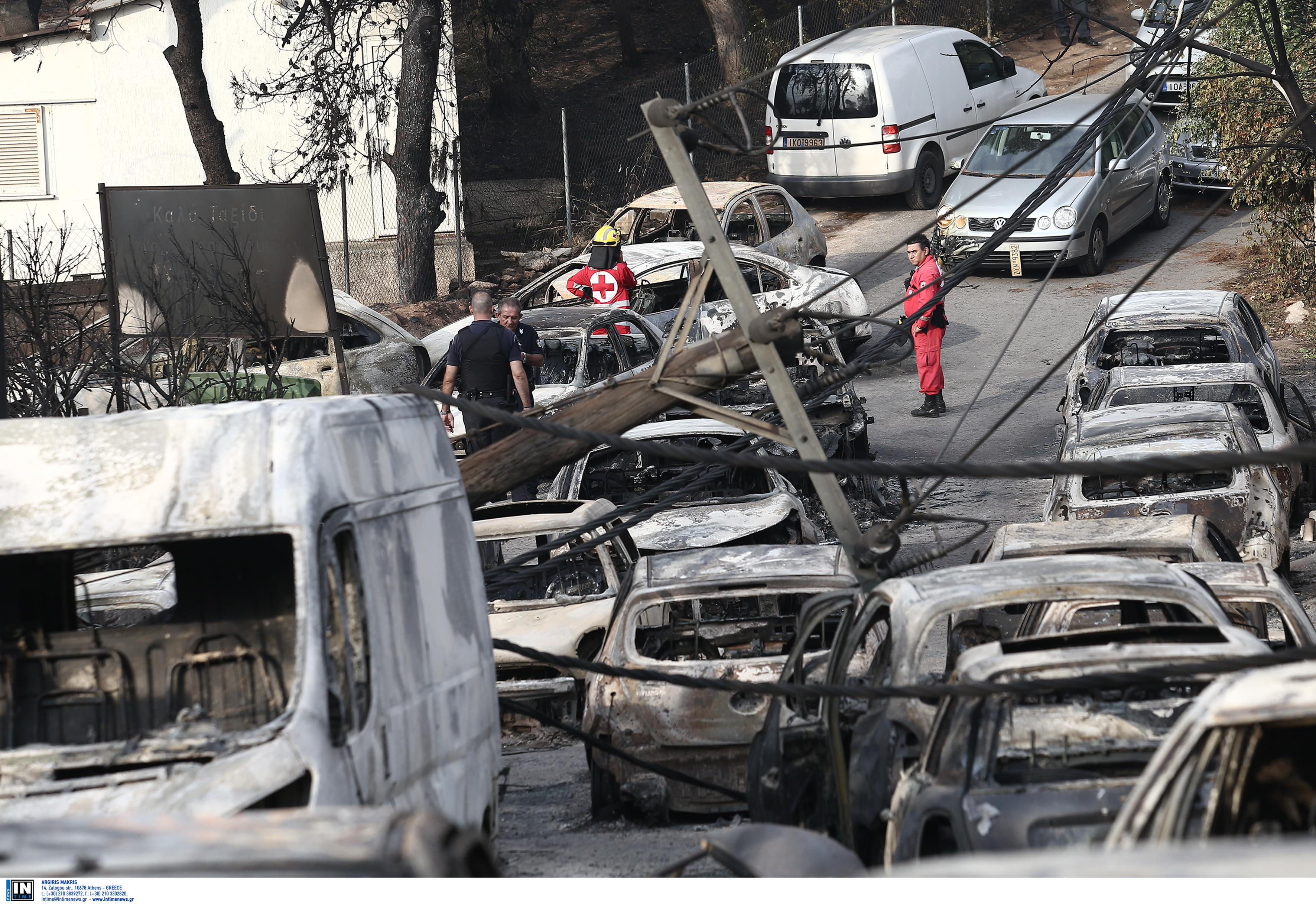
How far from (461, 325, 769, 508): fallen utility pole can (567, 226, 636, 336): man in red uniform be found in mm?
6603

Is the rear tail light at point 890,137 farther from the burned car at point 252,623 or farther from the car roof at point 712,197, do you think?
the burned car at point 252,623

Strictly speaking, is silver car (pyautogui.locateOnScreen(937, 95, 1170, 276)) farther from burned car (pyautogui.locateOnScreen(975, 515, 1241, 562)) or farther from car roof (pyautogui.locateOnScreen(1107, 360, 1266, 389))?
burned car (pyautogui.locateOnScreen(975, 515, 1241, 562))

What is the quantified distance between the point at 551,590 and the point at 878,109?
13.5 metres

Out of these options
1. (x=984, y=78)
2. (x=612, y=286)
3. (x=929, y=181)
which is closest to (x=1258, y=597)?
(x=612, y=286)

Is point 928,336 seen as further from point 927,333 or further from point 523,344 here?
point 523,344

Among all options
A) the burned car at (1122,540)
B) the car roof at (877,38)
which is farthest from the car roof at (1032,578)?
the car roof at (877,38)

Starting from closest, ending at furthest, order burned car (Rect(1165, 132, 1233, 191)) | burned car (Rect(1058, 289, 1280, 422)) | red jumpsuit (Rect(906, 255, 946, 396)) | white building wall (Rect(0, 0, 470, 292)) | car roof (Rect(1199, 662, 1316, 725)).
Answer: car roof (Rect(1199, 662, 1316, 725))
burned car (Rect(1058, 289, 1280, 422))
red jumpsuit (Rect(906, 255, 946, 396))
burned car (Rect(1165, 132, 1233, 191))
white building wall (Rect(0, 0, 470, 292))

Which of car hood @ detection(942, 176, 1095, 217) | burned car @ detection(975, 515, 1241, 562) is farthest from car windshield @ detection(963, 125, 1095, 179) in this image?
burned car @ detection(975, 515, 1241, 562)

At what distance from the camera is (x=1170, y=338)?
1305cm

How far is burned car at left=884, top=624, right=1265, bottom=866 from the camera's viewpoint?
4.52 m

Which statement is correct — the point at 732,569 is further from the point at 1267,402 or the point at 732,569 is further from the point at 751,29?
the point at 751,29

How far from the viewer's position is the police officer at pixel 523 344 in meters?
11.7

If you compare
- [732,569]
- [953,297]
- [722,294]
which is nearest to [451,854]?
[732,569]

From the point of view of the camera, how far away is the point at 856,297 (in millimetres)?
16047
